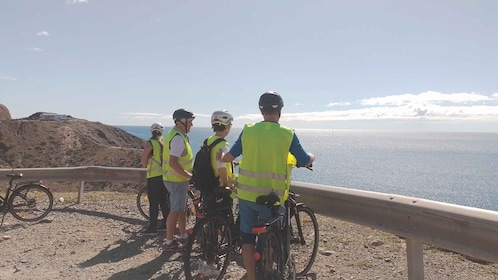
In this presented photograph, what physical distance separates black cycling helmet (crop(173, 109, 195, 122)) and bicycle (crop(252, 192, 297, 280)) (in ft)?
8.84

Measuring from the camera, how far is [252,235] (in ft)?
14.2

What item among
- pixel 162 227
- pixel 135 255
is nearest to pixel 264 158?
pixel 135 255

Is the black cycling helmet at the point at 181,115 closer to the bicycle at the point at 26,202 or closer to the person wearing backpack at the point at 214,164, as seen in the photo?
the person wearing backpack at the point at 214,164

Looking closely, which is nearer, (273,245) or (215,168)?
(273,245)

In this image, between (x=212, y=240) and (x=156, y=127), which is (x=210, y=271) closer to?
(x=212, y=240)

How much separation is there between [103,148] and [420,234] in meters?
64.6

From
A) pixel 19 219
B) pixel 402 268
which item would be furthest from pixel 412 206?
pixel 19 219

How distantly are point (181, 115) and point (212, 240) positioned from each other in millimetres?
2190

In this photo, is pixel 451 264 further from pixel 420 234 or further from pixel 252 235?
pixel 252 235

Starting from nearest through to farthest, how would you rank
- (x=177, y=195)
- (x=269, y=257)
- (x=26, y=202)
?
(x=269, y=257) → (x=177, y=195) → (x=26, y=202)

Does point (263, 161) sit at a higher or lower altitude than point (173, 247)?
higher

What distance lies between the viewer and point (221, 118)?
5.34 metres

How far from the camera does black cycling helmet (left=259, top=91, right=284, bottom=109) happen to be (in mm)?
4211

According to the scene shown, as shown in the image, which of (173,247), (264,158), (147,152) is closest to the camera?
(264,158)
